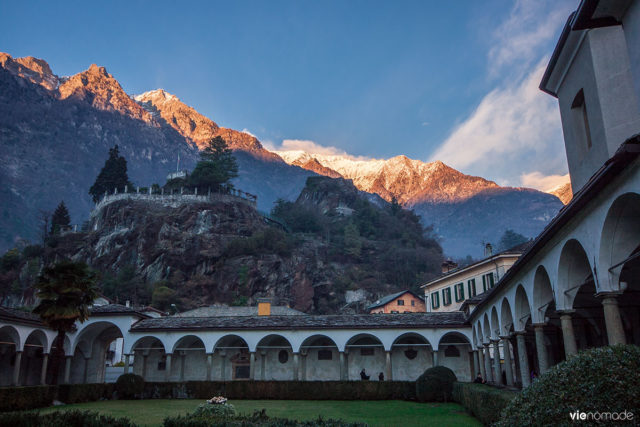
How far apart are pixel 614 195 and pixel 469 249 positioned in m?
194

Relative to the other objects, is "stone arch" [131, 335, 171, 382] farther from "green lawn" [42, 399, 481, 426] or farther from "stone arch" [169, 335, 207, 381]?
"green lawn" [42, 399, 481, 426]

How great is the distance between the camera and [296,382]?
30.6 metres

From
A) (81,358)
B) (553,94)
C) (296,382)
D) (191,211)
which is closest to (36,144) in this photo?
(191,211)

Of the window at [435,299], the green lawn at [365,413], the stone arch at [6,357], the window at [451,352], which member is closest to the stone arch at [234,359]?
the green lawn at [365,413]

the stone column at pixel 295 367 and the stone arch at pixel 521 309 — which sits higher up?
the stone arch at pixel 521 309

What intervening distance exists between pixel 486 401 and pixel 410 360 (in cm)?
2147

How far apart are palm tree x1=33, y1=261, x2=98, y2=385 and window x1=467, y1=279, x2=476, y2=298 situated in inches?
1210

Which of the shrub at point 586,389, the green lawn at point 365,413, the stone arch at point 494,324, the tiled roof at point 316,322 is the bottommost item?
the green lawn at point 365,413

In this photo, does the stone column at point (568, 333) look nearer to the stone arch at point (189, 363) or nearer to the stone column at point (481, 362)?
the stone column at point (481, 362)

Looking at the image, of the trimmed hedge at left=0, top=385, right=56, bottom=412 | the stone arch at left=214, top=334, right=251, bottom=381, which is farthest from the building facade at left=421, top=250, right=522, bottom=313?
the trimmed hedge at left=0, top=385, right=56, bottom=412

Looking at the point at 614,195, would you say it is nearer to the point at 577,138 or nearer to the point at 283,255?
the point at 577,138

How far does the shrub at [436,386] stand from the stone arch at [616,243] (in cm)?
1746

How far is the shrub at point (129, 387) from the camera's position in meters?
30.9

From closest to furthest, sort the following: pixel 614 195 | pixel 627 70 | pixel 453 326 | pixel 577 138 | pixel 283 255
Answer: pixel 614 195
pixel 627 70
pixel 577 138
pixel 453 326
pixel 283 255
